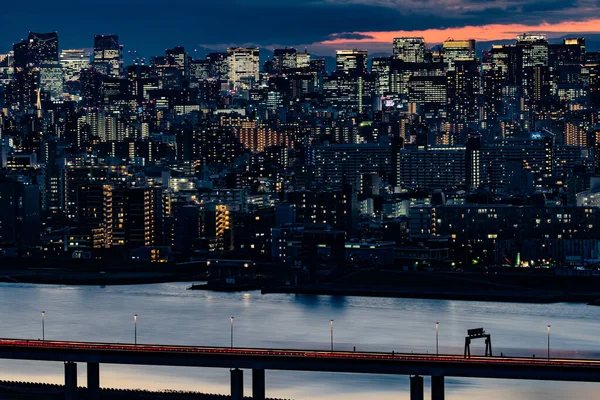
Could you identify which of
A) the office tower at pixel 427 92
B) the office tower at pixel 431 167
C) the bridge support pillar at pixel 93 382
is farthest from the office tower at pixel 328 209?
the office tower at pixel 427 92

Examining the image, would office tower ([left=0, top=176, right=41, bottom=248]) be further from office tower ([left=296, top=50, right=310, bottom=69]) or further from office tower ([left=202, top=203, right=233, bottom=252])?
office tower ([left=296, top=50, right=310, bottom=69])

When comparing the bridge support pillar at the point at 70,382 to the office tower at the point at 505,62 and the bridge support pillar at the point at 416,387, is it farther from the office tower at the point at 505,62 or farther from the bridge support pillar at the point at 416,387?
the office tower at the point at 505,62

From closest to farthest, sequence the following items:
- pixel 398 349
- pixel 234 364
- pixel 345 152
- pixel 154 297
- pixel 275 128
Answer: pixel 234 364 → pixel 398 349 → pixel 154 297 → pixel 345 152 → pixel 275 128

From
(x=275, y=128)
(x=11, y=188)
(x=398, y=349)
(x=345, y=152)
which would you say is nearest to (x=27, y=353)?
(x=398, y=349)

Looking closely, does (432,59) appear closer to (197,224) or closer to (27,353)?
(197,224)

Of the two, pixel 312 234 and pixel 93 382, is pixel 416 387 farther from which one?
pixel 312 234

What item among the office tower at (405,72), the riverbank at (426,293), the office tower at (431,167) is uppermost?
the office tower at (405,72)
